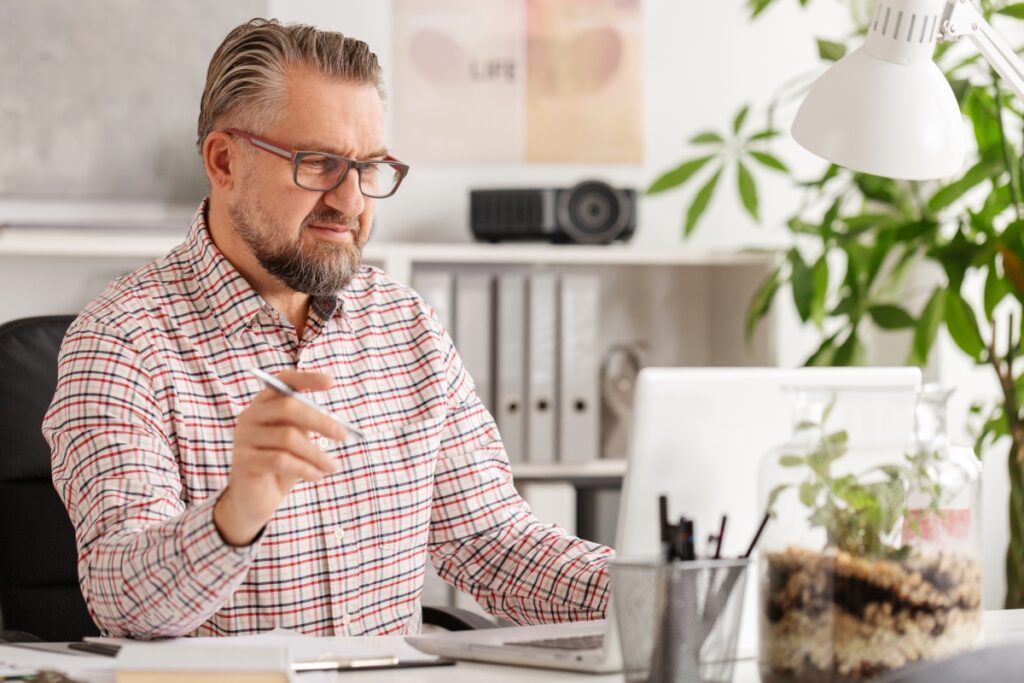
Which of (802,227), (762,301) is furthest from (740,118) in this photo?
(762,301)

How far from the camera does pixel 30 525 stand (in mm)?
1683

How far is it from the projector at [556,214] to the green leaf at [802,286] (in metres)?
0.38

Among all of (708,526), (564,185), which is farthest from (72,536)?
(564,185)

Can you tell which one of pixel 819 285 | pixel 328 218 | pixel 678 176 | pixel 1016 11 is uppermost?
pixel 1016 11

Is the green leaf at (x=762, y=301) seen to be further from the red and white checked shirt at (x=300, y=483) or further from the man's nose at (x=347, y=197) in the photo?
the man's nose at (x=347, y=197)

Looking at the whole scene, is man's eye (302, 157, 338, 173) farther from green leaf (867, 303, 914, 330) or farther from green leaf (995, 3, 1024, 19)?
green leaf (867, 303, 914, 330)

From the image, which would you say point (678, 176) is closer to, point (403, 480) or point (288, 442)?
point (403, 480)

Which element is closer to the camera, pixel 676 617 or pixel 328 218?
pixel 676 617

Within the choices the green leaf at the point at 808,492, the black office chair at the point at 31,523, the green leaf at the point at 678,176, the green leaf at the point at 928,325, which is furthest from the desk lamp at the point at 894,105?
the green leaf at the point at 678,176

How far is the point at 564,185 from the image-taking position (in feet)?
9.98

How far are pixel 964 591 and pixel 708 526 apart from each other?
0.65 feet

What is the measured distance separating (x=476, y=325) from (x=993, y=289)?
0.98 metres

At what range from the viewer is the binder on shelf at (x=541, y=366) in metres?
2.77

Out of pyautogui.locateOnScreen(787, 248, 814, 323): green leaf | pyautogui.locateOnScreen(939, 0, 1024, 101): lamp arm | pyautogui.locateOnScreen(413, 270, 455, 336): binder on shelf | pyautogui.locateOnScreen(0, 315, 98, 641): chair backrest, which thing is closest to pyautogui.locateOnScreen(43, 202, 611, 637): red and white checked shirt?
pyautogui.locateOnScreen(0, 315, 98, 641): chair backrest
